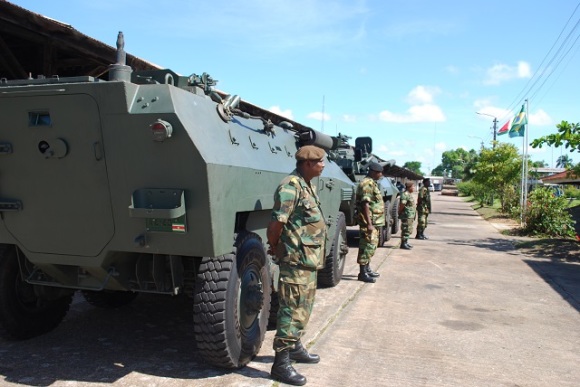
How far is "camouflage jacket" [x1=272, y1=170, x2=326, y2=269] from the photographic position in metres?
3.50

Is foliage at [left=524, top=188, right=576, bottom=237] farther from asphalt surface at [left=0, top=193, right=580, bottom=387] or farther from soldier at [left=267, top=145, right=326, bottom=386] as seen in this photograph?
soldier at [left=267, top=145, right=326, bottom=386]

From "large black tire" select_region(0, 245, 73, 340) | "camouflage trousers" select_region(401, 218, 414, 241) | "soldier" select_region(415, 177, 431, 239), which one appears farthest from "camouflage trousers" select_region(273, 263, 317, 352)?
"soldier" select_region(415, 177, 431, 239)

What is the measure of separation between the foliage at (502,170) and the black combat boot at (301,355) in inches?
803

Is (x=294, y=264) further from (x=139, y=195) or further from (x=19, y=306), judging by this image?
(x=19, y=306)

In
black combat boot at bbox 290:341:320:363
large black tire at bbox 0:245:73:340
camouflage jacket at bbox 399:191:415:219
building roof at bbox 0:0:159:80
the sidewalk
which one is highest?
building roof at bbox 0:0:159:80

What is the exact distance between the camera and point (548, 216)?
44.6 ft

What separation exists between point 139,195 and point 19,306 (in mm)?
1756

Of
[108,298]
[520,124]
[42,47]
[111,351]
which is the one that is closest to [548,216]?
[520,124]

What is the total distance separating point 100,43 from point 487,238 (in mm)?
10938

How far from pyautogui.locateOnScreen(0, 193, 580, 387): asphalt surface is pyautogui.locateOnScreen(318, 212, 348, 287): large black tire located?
6.3 inches

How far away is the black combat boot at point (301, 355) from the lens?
3.87 meters

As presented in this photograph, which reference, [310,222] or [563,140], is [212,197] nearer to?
[310,222]

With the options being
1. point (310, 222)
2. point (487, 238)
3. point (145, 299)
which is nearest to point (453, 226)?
point (487, 238)

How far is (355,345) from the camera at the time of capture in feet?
14.6
